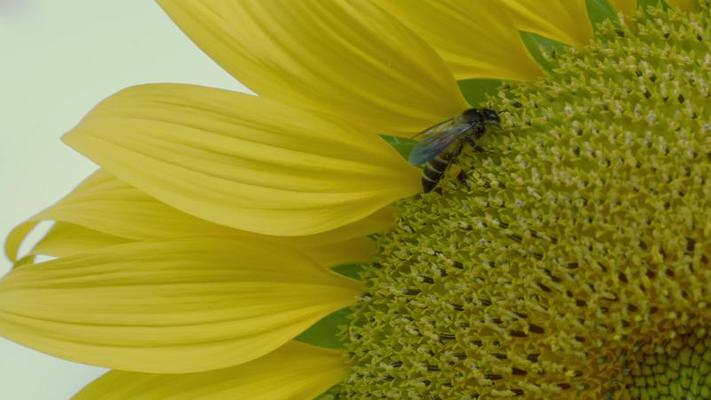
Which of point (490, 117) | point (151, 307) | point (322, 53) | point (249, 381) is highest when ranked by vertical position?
point (322, 53)

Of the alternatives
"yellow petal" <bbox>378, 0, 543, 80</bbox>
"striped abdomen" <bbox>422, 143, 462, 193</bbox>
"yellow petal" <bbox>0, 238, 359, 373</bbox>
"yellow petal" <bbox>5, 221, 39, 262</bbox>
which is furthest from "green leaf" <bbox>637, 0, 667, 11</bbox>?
"yellow petal" <bbox>5, 221, 39, 262</bbox>

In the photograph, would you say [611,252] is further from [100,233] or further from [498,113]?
[100,233]

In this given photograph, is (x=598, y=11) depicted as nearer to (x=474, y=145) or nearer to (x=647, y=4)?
(x=647, y=4)

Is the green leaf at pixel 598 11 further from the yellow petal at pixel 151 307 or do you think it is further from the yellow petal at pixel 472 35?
the yellow petal at pixel 151 307

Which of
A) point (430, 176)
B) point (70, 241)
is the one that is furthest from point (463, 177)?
point (70, 241)

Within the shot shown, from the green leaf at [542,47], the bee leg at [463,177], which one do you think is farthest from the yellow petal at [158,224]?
the green leaf at [542,47]

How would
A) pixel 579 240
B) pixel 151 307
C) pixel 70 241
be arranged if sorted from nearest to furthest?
pixel 579 240 < pixel 151 307 < pixel 70 241
